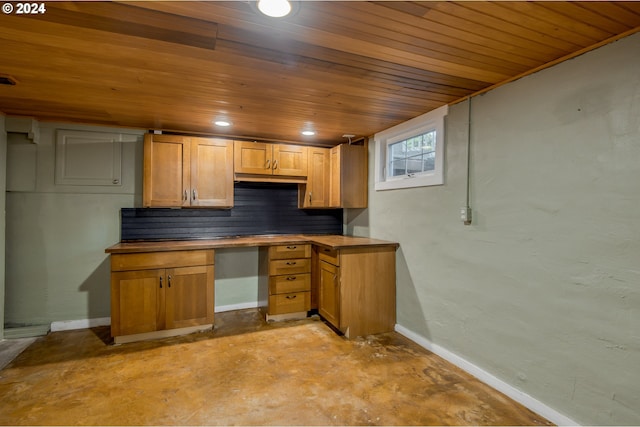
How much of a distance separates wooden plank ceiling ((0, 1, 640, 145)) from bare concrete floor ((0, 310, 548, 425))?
6.96ft

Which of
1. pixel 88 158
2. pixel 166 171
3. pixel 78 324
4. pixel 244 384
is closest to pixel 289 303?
pixel 244 384

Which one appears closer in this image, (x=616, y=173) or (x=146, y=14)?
(x=146, y=14)

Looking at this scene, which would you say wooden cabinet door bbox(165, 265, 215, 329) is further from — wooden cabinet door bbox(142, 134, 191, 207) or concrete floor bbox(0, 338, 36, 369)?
concrete floor bbox(0, 338, 36, 369)

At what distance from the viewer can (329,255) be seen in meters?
3.18

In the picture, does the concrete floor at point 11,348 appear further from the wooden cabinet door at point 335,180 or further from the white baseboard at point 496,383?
the white baseboard at point 496,383

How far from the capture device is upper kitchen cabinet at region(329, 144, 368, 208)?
3662 mm

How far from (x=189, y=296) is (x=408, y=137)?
2746 millimetres

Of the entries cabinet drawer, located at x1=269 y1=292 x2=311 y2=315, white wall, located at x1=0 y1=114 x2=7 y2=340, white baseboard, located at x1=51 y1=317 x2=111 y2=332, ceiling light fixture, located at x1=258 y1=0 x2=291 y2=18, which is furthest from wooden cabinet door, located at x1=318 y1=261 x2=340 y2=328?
white wall, located at x1=0 y1=114 x2=7 y2=340

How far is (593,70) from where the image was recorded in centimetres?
166

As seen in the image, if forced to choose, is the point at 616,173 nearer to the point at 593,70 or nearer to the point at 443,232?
the point at 593,70

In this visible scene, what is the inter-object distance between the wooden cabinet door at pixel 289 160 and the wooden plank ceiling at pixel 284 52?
3.01ft

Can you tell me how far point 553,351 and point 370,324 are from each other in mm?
1555

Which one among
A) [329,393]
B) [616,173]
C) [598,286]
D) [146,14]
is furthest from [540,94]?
[329,393]

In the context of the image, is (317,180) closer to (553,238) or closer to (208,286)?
(208,286)
